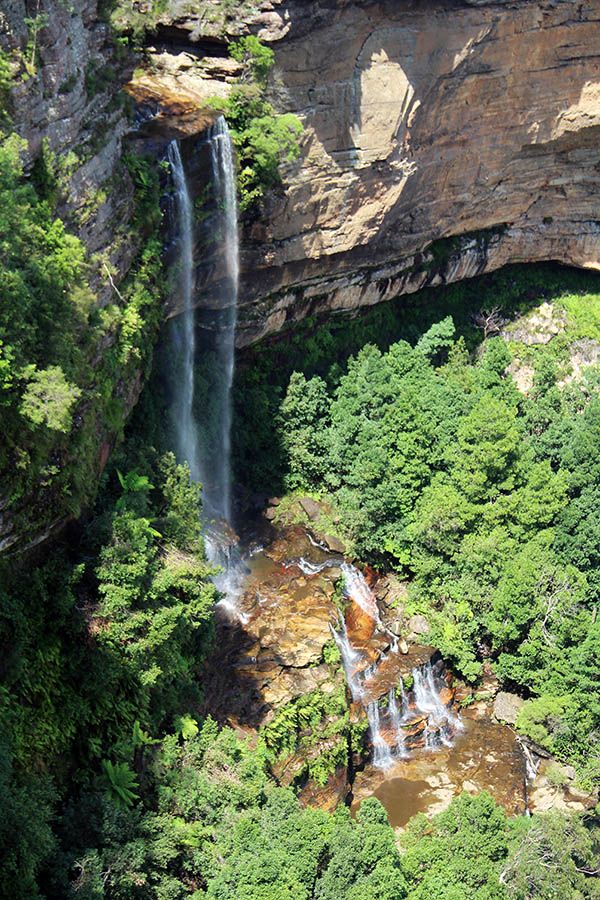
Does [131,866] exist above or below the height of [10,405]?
below

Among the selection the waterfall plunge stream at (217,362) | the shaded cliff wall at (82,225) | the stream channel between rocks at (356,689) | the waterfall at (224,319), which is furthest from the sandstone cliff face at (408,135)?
the stream channel between rocks at (356,689)

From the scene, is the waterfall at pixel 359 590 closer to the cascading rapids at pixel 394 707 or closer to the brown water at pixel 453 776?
the cascading rapids at pixel 394 707

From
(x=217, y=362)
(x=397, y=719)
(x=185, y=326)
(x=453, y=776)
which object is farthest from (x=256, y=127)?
(x=453, y=776)

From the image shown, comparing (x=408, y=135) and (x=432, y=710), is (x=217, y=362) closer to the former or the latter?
(x=408, y=135)

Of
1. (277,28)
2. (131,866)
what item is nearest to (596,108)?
(277,28)

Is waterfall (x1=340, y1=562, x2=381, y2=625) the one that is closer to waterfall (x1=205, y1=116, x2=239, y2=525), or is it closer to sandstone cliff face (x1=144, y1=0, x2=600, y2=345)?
waterfall (x1=205, y1=116, x2=239, y2=525)

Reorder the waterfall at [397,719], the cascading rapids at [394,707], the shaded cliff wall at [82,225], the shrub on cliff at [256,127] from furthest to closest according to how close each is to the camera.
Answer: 1. the waterfall at [397,719]
2. the cascading rapids at [394,707]
3. the shrub on cliff at [256,127]
4. the shaded cliff wall at [82,225]

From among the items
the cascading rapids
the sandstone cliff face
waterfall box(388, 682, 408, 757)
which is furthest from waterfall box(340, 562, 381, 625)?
the sandstone cliff face

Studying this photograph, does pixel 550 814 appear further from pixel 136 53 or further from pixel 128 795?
pixel 136 53
